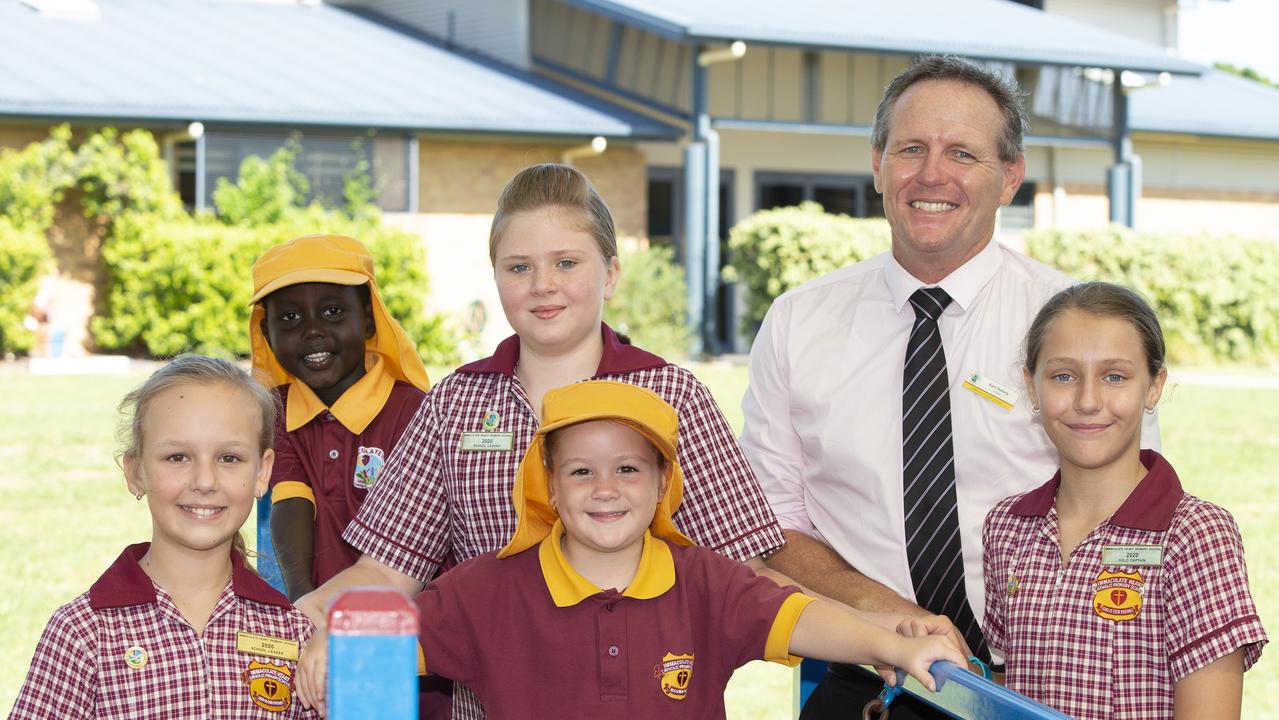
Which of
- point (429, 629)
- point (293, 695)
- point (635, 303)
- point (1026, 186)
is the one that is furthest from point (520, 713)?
point (1026, 186)

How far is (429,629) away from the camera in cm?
291

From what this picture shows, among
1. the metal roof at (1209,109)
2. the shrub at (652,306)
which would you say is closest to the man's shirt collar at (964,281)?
the shrub at (652,306)

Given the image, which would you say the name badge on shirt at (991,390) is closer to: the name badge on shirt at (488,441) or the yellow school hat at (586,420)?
the yellow school hat at (586,420)

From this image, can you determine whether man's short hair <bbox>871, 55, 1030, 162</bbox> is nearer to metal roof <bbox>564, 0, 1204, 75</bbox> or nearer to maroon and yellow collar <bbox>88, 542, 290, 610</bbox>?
maroon and yellow collar <bbox>88, 542, 290, 610</bbox>

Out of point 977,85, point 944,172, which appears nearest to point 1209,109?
point 977,85

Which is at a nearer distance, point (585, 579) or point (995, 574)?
point (585, 579)

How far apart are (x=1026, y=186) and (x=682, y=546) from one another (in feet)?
76.9

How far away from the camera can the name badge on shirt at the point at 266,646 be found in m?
2.91

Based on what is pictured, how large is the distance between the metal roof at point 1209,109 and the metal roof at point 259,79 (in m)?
9.95

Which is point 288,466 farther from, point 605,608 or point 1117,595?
point 1117,595

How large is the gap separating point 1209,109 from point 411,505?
1040 inches

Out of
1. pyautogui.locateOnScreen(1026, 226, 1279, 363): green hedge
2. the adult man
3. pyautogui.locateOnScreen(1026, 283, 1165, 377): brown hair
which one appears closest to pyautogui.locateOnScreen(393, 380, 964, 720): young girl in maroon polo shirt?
the adult man

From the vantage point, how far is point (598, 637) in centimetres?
292

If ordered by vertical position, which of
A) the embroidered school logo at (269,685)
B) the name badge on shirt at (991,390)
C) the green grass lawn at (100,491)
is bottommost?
the green grass lawn at (100,491)
